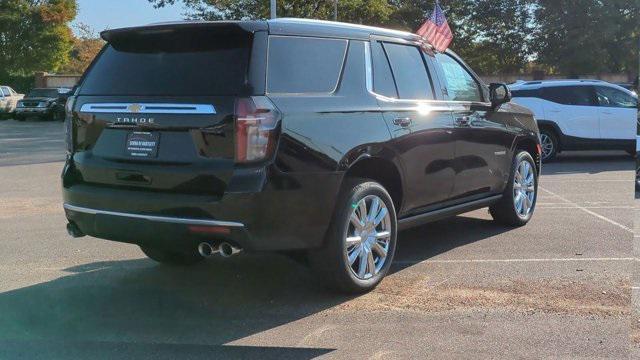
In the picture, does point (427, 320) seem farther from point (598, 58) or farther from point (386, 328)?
point (598, 58)

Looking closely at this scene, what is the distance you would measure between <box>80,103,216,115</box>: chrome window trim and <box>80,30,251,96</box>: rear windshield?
0.10 metres

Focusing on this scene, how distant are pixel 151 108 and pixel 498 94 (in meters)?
3.65

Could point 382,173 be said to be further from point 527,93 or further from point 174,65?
point 527,93

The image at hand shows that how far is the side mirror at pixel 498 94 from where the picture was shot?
659cm

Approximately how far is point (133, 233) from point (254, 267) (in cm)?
157

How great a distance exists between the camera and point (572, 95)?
14.0 metres

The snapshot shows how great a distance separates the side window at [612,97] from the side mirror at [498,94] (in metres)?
8.18

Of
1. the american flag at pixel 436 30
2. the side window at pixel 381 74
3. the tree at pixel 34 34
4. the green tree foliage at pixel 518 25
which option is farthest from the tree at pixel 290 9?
the side window at pixel 381 74

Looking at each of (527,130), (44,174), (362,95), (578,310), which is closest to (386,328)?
(578,310)

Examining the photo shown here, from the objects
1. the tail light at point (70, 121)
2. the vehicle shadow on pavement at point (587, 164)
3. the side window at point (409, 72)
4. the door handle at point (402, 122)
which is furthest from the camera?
the vehicle shadow on pavement at point (587, 164)

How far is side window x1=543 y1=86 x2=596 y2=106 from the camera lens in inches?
546

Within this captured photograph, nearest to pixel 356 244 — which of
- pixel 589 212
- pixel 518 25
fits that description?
pixel 589 212

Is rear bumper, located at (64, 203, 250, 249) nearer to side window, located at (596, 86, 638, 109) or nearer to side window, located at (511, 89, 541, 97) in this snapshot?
side window, located at (511, 89, 541, 97)

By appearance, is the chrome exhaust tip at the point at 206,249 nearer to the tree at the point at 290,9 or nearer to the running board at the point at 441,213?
the running board at the point at 441,213
